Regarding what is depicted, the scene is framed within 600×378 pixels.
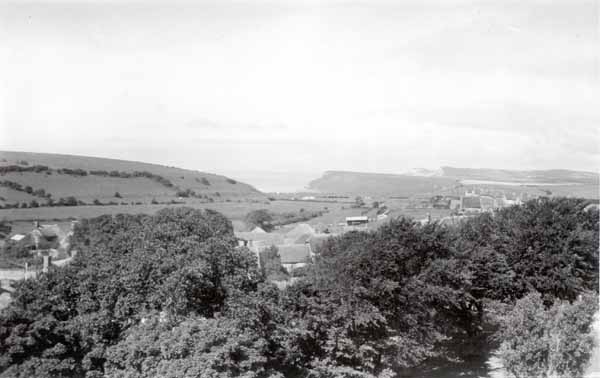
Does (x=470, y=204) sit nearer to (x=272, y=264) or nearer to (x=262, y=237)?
(x=262, y=237)

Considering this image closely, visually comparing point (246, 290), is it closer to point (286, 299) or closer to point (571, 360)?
point (286, 299)

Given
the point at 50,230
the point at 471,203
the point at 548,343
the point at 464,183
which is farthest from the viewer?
the point at 464,183

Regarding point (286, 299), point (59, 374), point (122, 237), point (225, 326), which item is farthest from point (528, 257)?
point (59, 374)

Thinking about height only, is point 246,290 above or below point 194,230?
below

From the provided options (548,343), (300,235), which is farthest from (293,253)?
(548,343)

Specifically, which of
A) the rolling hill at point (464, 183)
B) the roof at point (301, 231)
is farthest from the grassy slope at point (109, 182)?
the rolling hill at point (464, 183)

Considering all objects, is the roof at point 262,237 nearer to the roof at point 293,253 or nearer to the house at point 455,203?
the roof at point 293,253
